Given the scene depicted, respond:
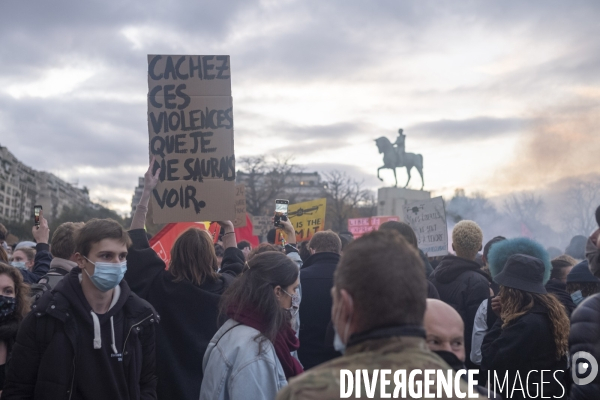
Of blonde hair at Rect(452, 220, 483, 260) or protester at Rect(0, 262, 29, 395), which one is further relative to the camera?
blonde hair at Rect(452, 220, 483, 260)

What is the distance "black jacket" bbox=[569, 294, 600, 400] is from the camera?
2.99 metres

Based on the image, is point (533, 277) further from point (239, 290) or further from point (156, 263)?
Answer: point (156, 263)

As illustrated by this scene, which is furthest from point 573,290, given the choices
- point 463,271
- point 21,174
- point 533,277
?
point 21,174

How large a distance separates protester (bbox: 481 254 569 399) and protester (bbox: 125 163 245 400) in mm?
1948

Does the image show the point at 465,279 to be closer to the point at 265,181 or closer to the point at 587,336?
the point at 587,336

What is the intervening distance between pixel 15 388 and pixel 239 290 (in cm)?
130

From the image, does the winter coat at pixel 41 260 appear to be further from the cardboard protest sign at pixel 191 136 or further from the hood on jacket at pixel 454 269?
the hood on jacket at pixel 454 269

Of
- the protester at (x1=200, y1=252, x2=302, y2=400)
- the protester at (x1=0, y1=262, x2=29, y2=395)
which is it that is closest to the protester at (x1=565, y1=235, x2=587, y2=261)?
the protester at (x1=200, y1=252, x2=302, y2=400)

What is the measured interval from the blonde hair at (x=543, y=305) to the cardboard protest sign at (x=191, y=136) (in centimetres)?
258

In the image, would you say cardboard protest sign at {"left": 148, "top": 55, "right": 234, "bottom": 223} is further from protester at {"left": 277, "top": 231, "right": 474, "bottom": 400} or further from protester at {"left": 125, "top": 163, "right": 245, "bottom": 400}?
protester at {"left": 277, "top": 231, "right": 474, "bottom": 400}

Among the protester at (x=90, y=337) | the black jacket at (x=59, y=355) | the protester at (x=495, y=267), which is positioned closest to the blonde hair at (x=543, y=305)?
the protester at (x=495, y=267)

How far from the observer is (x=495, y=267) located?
4.89 m

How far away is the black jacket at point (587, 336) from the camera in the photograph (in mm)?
2992

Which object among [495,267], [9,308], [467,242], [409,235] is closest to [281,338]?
[409,235]
